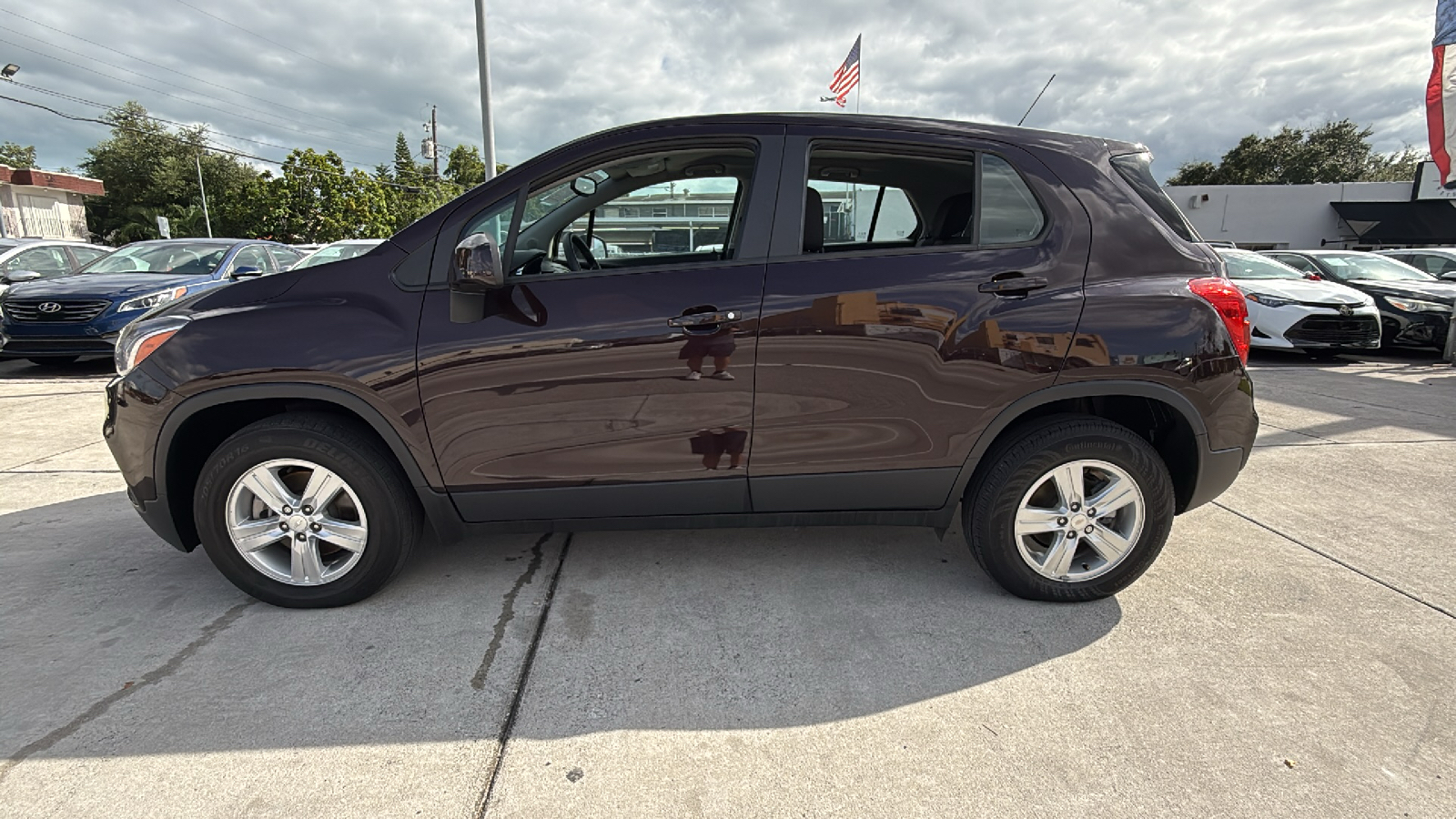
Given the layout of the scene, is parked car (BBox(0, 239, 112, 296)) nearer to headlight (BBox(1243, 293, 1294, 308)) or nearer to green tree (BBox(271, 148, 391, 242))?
headlight (BBox(1243, 293, 1294, 308))

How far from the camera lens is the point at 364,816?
175 centimetres

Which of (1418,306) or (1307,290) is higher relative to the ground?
(1307,290)

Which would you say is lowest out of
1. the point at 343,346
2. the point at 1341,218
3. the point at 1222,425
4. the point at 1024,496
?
the point at 1024,496

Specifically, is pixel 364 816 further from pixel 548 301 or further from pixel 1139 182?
pixel 1139 182

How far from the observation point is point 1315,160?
161 ft

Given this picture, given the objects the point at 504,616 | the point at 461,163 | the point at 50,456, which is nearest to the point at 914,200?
the point at 504,616

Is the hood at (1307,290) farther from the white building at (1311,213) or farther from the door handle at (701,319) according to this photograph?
the white building at (1311,213)

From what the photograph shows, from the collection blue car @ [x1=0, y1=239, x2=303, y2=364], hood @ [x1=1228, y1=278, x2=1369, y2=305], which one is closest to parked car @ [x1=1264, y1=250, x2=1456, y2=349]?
hood @ [x1=1228, y1=278, x2=1369, y2=305]

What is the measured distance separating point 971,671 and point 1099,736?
0.41 meters

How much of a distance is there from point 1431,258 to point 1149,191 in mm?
14176

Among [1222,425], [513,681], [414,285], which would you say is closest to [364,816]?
[513,681]

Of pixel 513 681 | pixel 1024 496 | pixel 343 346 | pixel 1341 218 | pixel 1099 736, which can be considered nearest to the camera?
pixel 1099 736

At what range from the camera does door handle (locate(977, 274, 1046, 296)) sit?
2.47 meters

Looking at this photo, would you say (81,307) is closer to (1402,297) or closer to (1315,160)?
(1402,297)
